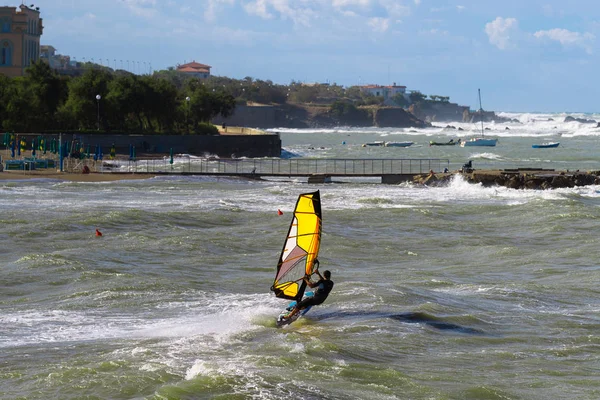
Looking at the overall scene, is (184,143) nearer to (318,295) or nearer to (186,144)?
(186,144)

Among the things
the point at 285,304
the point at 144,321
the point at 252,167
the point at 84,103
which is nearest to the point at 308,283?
the point at 285,304

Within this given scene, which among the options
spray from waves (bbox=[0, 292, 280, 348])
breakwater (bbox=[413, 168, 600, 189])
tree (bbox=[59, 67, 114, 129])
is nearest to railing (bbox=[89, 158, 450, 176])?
breakwater (bbox=[413, 168, 600, 189])

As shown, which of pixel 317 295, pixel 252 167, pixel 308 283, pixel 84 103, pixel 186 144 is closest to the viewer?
pixel 308 283

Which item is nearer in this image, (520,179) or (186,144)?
(520,179)

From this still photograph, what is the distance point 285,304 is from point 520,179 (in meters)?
32.5

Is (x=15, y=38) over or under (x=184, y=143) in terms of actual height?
over

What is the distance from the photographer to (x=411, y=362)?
1573cm

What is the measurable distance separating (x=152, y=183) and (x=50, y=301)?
1162 inches

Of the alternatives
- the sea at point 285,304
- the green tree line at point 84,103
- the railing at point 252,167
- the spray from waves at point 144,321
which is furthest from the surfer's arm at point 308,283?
the green tree line at point 84,103

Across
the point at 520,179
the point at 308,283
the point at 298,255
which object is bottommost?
the point at 308,283

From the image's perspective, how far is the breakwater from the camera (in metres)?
49.6

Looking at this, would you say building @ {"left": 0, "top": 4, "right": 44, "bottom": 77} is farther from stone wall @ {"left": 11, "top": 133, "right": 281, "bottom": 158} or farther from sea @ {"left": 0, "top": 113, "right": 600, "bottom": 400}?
sea @ {"left": 0, "top": 113, "right": 600, "bottom": 400}

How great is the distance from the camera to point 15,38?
9938cm

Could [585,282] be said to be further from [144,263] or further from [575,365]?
[144,263]
